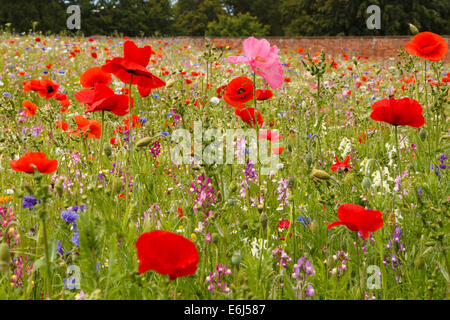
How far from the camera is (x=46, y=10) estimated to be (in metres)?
33.7

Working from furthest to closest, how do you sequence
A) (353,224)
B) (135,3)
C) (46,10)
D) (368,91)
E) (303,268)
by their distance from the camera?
1. (135,3)
2. (46,10)
3. (368,91)
4. (303,268)
5. (353,224)

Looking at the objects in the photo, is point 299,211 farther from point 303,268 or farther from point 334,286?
point 334,286

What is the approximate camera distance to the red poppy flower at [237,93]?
81.4 inches

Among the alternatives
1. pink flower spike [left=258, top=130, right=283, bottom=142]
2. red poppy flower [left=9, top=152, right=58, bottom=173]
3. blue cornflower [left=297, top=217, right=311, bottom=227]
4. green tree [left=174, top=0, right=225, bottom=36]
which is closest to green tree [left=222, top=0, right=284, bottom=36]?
green tree [left=174, top=0, right=225, bottom=36]

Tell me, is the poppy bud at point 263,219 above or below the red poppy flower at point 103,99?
below

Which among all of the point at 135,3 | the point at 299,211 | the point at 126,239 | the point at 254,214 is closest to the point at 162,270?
the point at 126,239

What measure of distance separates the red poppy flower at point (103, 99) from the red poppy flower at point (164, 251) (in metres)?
0.85

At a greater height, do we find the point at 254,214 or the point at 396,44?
the point at 396,44

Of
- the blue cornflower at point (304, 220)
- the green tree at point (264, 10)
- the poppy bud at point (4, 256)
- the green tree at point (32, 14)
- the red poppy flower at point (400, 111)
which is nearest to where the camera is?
the poppy bud at point (4, 256)

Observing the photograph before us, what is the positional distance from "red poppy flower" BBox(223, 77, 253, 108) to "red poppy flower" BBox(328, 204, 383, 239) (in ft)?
3.28

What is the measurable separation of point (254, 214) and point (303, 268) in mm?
493

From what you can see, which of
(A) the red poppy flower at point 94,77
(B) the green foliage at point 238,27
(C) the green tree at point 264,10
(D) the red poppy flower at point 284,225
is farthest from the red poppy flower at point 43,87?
(C) the green tree at point 264,10

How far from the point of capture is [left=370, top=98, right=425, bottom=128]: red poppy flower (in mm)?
1683

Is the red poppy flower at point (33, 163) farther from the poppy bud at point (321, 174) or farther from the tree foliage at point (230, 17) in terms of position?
the tree foliage at point (230, 17)
